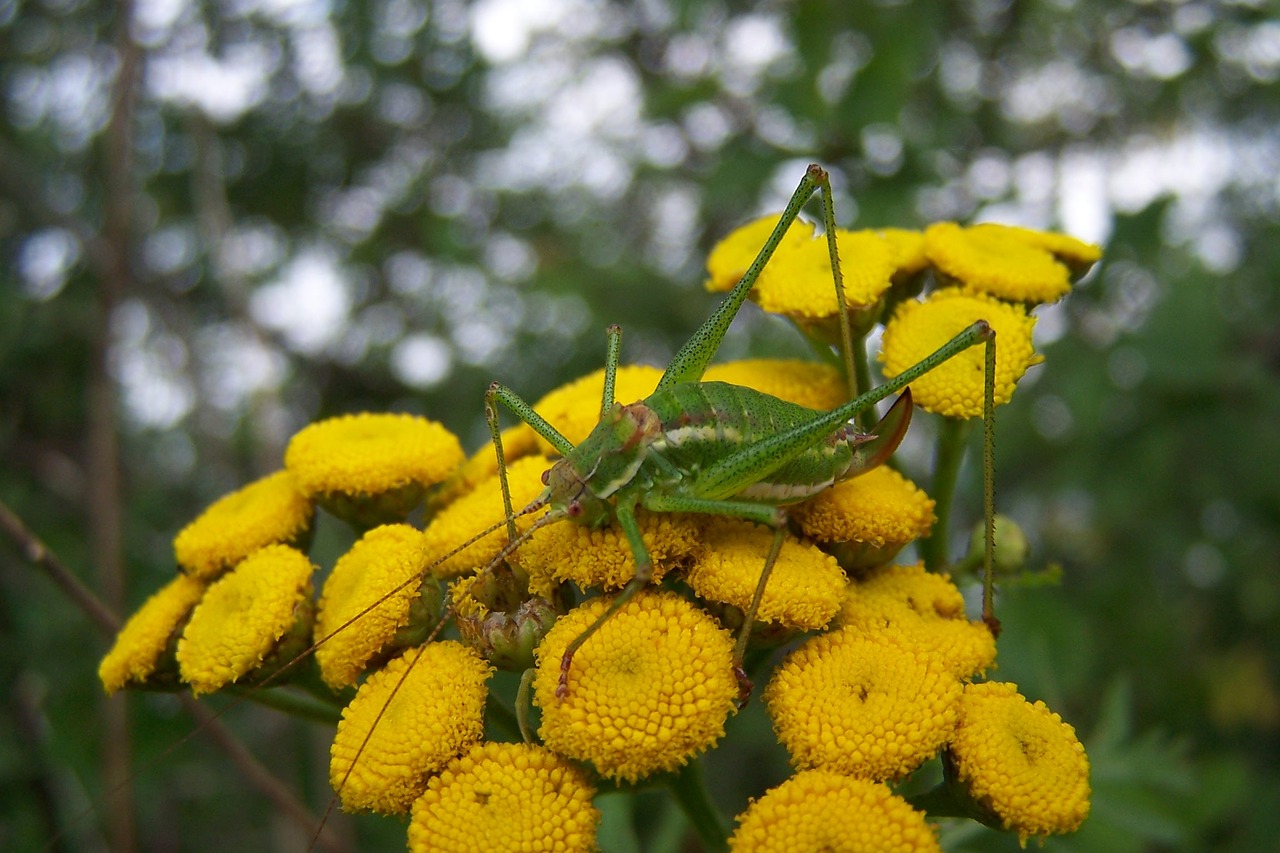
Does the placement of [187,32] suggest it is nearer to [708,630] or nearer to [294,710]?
[294,710]

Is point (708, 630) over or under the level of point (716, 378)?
under

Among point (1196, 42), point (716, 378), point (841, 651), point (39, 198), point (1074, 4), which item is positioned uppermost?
point (1074, 4)

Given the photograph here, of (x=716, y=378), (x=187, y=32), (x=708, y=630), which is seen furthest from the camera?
(x=187, y=32)

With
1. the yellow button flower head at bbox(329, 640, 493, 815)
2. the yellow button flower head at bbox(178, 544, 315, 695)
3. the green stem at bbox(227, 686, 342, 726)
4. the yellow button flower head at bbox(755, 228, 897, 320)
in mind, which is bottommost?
the green stem at bbox(227, 686, 342, 726)

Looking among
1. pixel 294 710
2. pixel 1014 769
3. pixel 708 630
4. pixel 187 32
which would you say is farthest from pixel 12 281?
pixel 1014 769

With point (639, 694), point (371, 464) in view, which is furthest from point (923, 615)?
point (371, 464)

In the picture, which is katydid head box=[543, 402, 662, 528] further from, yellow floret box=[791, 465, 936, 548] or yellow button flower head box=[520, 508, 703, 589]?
yellow floret box=[791, 465, 936, 548]

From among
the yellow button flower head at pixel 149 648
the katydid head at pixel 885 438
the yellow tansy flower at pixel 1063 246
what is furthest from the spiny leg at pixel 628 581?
the yellow tansy flower at pixel 1063 246

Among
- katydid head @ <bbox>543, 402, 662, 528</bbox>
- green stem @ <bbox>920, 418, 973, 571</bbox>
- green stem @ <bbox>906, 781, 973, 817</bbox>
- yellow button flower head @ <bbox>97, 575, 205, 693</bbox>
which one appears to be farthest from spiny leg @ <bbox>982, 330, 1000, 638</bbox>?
yellow button flower head @ <bbox>97, 575, 205, 693</bbox>

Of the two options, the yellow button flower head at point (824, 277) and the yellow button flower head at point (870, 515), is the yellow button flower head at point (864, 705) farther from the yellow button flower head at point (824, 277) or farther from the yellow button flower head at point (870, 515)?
the yellow button flower head at point (824, 277)
